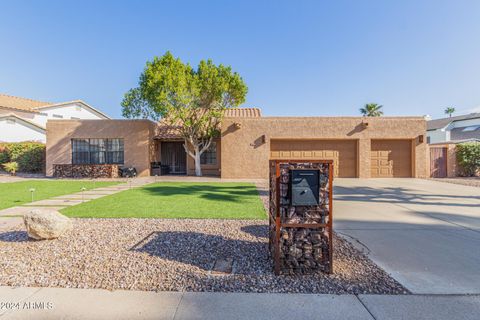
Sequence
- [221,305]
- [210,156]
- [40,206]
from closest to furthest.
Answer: [221,305], [40,206], [210,156]

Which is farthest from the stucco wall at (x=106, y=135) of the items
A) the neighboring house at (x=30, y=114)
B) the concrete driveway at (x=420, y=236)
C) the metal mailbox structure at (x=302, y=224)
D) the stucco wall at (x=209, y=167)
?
the metal mailbox structure at (x=302, y=224)

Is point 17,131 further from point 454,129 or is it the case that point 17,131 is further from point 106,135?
point 454,129

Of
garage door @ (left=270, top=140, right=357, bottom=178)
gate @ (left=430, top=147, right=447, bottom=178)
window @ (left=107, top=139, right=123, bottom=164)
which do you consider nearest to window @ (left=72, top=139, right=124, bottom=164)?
window @ (left=107, top=139, right=123, bottom=164)

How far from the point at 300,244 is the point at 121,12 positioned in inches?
594

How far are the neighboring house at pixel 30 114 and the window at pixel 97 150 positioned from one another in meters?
12.5

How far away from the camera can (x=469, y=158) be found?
16.2 m

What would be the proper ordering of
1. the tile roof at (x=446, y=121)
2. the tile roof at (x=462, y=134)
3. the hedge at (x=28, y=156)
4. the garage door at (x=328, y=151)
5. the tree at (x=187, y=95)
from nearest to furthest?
the tree at (x=187, y=95) → the garage door at (x=328, y=151) → the hedge at (x=28, y=156) → the tile roof at (x=462, y=134) → the tile roof at (x=446, y=121)

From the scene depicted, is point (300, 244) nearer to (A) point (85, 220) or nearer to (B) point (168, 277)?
(B) point (168, 277)

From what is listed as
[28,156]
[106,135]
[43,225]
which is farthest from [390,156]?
[28,156]

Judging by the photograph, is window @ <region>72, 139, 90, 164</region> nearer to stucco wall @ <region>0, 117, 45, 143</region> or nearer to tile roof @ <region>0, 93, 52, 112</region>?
stucco wall @ <region>0, 117, 45, 143</region>

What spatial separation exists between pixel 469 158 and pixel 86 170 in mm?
25193

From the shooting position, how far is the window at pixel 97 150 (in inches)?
685

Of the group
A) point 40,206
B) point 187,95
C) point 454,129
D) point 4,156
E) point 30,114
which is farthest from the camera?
point 454,129

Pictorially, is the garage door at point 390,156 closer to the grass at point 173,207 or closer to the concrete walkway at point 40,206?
the grass at point 173,207
